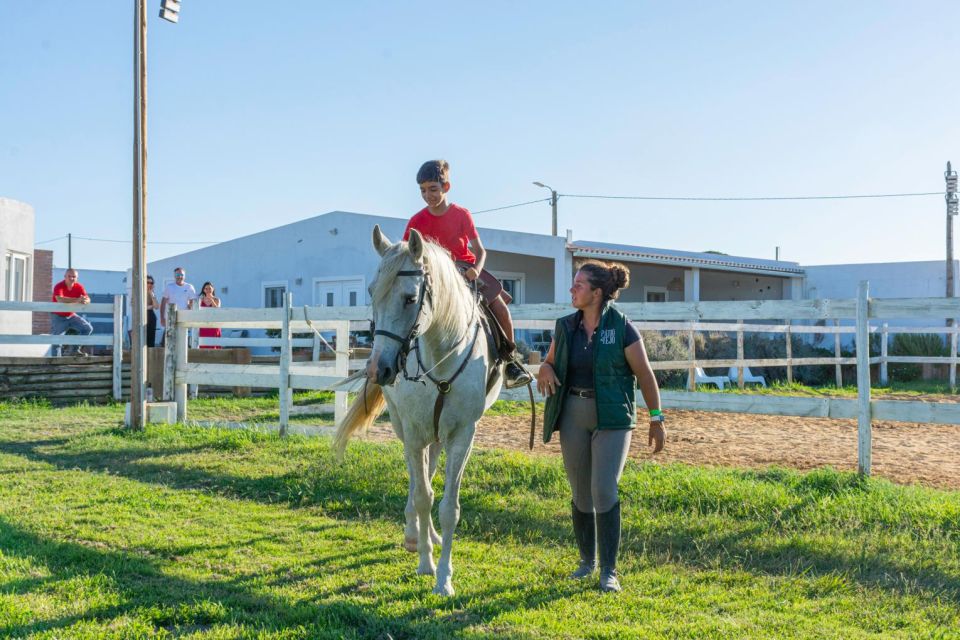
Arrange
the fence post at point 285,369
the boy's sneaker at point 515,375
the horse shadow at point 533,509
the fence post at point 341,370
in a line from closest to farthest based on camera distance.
A: the horse shadow at point 533,509 → the boy's sneaker at point 515,375 → the fence post at point 341,370 → the fence post at point 285,369

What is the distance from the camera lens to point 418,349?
15.9ft

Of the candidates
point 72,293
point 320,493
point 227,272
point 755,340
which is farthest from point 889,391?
point 227,272

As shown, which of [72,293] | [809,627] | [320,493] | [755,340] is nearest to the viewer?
[809,627]

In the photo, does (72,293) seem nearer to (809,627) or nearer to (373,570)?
(373,570)

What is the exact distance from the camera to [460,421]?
16.3ft

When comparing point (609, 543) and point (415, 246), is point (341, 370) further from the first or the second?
point (609, 543)

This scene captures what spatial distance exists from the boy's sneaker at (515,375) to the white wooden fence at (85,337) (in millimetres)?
9384

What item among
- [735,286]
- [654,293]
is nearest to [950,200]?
[735,286]

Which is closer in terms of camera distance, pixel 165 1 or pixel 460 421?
pixel 460 421

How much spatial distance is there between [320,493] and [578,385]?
3.22 metres

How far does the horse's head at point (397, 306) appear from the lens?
4.12 metres

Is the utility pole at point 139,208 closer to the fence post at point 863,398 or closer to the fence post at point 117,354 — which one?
the fence post at point 117,354

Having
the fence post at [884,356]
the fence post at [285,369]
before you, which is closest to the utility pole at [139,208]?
the fence post at [285,369]

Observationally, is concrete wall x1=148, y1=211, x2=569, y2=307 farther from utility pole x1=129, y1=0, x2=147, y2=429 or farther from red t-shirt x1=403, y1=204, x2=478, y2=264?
red t-shirt x1=403, y1=204, x2=478, y2=264
